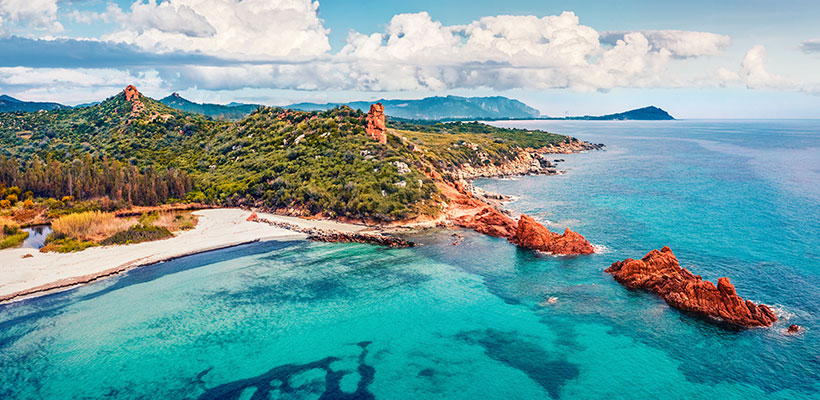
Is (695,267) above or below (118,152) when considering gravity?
below

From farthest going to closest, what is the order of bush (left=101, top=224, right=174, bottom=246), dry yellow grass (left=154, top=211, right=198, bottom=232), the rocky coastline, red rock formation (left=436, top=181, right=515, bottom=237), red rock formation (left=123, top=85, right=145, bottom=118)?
red rock formation (left=123, top=85, right=145, bottom=118)
dry yellow grass (left=154, top=211, right=198, bottom=232)
red rock formation (left=436, top=181, right=515, bottom=237)
bush (left=101, top=224, right=174, bottom=246)
the rocky coastline

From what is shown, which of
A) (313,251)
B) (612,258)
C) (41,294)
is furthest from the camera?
(313,251)

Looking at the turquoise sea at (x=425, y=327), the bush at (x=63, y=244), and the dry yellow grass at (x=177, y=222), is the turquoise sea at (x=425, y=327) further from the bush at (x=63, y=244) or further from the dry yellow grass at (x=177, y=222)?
the dry yellow grass at (x=177, y=222)

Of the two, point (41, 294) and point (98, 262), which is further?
point (98, 262)

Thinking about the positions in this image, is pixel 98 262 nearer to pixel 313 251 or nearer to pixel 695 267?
pixel 313 251

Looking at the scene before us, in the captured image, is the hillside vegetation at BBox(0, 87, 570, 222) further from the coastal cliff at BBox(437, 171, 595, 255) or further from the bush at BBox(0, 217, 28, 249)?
the bush at BBox(0, 217, 28, 249)

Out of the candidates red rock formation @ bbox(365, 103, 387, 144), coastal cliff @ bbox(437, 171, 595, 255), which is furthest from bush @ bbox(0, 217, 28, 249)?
red rock formation @ bbox(365, 103, 387, 144)

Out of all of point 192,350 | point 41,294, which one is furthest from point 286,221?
point 192,350
